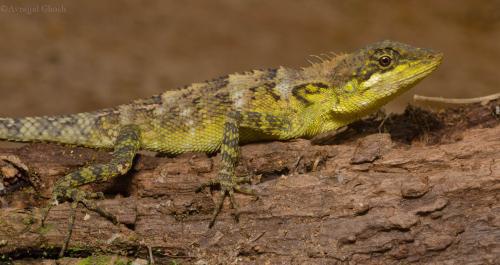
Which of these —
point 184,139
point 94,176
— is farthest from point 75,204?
point 184,139

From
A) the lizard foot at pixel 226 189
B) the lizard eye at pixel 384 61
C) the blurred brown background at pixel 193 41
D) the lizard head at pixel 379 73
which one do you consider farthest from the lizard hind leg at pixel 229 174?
the blurred brown background at pixel 193 41

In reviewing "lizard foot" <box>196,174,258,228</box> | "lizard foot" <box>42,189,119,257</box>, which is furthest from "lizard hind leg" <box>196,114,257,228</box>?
"lizard foot" <box>42,189,119,257</box>

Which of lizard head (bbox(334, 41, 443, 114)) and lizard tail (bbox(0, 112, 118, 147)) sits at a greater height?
lizard head (bbox(334, 41, 443, 114))

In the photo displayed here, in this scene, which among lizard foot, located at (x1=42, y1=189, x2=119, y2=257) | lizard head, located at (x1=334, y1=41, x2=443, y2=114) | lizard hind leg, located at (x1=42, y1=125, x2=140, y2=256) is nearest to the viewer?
lizard foot, located at (x1=42, y1=189, x2=119, y2=257)

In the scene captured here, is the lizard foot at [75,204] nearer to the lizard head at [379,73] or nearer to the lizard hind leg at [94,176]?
the lizard hind leg at [94,176]

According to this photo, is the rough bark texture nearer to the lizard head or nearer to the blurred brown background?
the lizard head

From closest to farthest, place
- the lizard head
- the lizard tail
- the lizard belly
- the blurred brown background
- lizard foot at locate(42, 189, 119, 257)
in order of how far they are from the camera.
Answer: lizard foot at locate(42, 189, 119, 257) → the lizard head → the lizard tail → the lizard belly → the blurred brown background

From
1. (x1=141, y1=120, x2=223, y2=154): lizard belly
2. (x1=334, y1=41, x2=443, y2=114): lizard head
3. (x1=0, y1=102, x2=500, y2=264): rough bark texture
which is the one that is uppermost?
(x1=334, y1=41, x2=443, y2=114): lizard head

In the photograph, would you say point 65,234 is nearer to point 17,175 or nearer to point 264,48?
point 17,175
